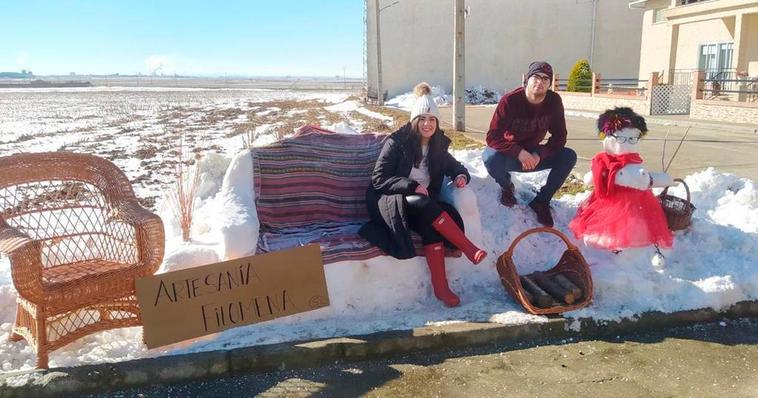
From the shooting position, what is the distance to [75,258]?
3.50 meters

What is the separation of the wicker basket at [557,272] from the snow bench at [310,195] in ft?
1.13

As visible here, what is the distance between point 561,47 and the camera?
1296 inches

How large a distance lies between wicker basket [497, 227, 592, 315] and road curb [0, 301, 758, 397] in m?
0.11

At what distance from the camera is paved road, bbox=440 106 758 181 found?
7.53 m

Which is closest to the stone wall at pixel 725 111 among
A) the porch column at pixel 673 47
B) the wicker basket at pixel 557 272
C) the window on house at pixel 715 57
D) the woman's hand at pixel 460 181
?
the window on house at pixel 715 57

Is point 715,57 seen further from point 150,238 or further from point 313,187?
point 150,238

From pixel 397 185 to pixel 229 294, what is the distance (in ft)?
4.05

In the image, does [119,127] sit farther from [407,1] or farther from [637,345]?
[407,1]

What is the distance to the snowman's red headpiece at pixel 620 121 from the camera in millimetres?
3915

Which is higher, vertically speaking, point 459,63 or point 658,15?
point 658,15

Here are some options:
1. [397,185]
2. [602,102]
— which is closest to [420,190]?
[397,185]

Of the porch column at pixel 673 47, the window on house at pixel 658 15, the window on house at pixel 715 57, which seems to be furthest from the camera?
the window on house at pixel 658 15

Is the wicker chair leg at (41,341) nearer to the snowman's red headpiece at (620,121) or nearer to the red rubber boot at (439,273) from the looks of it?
the red rubber boot at (439,273)

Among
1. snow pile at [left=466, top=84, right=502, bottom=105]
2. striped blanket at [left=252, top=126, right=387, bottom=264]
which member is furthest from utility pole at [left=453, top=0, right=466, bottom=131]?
snow pile at [left=466, top=84, right=502, bottom=105]
